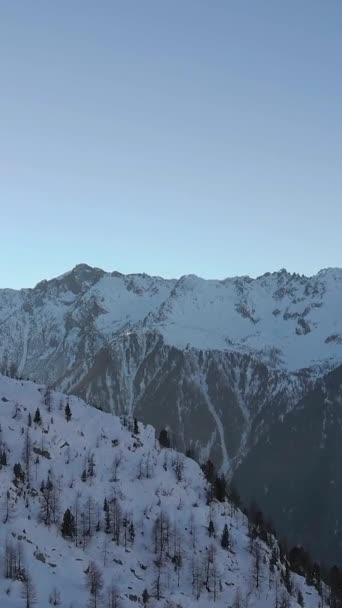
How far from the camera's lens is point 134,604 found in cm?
17000

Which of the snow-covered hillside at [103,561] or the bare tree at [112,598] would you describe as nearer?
the bare tree at [112,598]

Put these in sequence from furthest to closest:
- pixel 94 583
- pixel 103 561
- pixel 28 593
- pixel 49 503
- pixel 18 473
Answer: pixel 18 473
pixel 49 503
pixel 103 561
pixel 94 583
pixel 28 593

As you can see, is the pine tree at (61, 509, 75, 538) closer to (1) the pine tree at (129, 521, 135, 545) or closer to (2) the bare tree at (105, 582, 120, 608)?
(1) the pine tree at (129, 521, 135, 545)

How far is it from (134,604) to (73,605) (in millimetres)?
14152

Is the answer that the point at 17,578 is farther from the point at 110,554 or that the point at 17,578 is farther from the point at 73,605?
the point at 110,554

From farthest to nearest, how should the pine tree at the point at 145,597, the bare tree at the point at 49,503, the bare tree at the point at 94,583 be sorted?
1. the bare tree at the point at 49,503
2. the pine tree at the point at 145,597
3. the bare tree at the point at 94,583

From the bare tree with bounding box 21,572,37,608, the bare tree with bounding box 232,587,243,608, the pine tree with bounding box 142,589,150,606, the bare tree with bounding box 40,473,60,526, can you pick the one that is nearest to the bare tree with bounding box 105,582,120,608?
the pine tree with bounding box 142,589,150,606

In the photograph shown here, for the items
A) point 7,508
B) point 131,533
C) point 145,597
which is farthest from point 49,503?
point 145,597

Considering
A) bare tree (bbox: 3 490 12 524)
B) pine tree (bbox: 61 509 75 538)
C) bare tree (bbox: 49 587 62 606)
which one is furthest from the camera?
pine tree (bbox: 61 509 75 538)

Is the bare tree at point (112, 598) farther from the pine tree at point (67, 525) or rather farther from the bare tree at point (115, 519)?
the bare tree at point (115, 519)

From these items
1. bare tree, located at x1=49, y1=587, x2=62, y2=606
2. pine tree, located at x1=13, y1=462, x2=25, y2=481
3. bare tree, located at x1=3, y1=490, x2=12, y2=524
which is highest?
pine tree, located at x1=13, y1=462, x2=25, y2=481

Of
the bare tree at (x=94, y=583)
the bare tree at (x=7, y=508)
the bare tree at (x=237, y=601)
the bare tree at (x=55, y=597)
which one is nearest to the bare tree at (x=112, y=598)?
the bare tree at (x=94, y=583)

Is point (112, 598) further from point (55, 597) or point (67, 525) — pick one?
point (67, 525)

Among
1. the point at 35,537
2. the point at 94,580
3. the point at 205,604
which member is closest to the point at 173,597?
the point at 205,604
